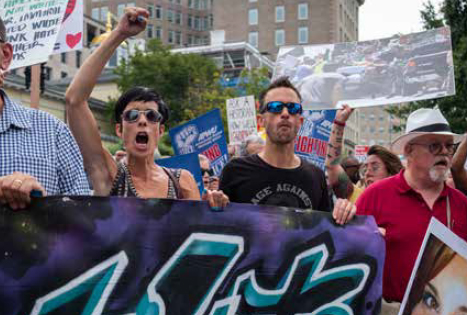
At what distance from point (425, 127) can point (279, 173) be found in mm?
944

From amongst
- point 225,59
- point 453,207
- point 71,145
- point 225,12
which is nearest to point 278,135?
point 453,207

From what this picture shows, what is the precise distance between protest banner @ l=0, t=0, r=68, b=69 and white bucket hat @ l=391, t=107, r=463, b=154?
3.33 metres

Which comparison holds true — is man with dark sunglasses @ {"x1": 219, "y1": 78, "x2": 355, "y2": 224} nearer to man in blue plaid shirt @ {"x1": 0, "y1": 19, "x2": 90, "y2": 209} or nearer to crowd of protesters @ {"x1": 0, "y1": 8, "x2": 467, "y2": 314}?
crowd of protesters @ {"x1": 0, "y1": 8, "x2": 467, "y2": 314}

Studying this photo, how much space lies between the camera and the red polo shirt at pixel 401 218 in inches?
141

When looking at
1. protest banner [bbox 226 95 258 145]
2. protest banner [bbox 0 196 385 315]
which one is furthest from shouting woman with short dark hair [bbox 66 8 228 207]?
protest banner [bbox 226 95 258 145]

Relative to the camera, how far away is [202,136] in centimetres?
725

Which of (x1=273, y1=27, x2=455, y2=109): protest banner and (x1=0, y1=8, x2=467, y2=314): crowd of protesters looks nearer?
(x1=0, y1=8, x2=467, y2=314): crowd of protesters

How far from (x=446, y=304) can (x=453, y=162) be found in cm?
112

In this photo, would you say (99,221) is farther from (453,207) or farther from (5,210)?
(453,207)

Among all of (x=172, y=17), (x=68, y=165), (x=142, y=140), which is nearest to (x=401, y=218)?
(x=142, y=140)

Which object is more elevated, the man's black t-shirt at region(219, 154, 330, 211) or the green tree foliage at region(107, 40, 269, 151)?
the green tree foliage at region(107, 40, 269, 151)

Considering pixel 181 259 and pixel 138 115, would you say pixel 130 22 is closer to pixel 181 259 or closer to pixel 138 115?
pixel 138 115

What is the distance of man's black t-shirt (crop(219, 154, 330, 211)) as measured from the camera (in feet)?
11.6

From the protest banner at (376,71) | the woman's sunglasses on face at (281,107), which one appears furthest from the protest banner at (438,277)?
the protest banner at (376,71)
